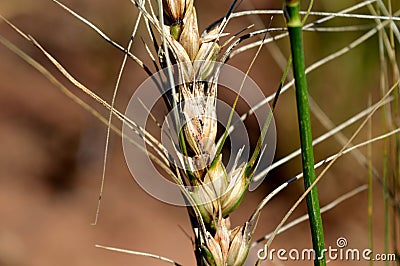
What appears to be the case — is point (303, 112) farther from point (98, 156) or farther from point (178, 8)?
point (98, 156)

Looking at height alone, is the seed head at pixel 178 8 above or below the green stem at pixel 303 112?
above

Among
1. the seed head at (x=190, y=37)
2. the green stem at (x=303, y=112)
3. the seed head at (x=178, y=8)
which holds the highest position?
the seed head at (x=178, y=8)

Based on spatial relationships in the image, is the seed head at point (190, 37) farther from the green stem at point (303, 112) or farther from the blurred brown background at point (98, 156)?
the blurred brown background at point (98, 156)

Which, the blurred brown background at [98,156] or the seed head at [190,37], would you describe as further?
the blurred brown background at [98,156]

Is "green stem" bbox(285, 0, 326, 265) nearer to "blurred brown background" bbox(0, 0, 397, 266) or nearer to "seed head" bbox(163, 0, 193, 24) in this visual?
"seed head" bbox(163, 0, 193, 24)

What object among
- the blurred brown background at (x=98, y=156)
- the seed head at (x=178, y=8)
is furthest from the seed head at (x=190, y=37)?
the blurred brown background at (x=98, y=156)

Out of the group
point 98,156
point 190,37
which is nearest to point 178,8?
point 190,37

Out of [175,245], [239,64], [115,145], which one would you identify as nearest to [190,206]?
[175,245]

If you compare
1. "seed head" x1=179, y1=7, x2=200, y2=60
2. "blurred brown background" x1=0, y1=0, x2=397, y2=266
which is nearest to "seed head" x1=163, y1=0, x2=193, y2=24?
"seed head" x1=179, y1=7, x2=200, y2=60
